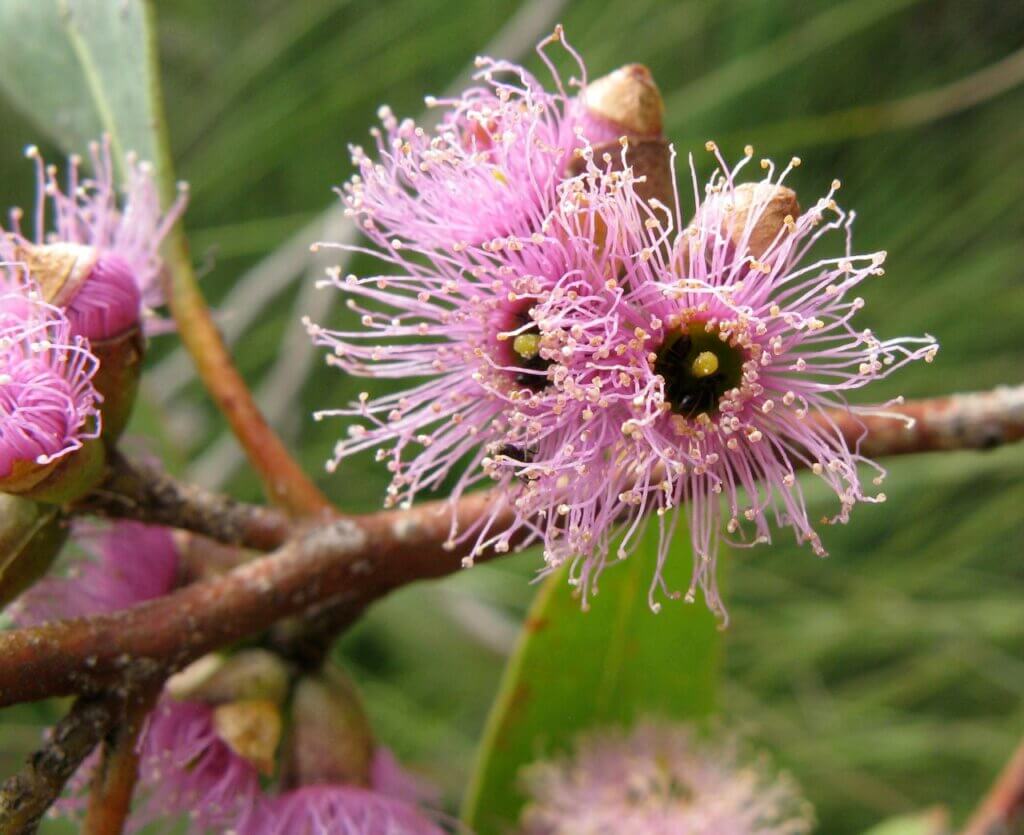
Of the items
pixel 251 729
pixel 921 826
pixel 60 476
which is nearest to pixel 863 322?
pixel 921 826

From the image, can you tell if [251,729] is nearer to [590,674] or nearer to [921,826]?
[590,674]

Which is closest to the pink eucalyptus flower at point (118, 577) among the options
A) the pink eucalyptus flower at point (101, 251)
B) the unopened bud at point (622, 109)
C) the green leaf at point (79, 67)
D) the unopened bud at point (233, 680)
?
the unopened bud at point (233, 680)

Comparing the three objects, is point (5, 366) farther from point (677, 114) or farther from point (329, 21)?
point (329, 21)

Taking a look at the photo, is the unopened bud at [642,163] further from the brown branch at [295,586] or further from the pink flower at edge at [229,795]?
the pink flower at edge at [229,795]

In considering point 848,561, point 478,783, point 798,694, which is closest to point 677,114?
point 848,561

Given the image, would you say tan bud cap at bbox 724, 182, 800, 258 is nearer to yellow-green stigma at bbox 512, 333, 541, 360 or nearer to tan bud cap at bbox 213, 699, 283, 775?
yellow-green stigma at bbox 512, 333, 541, 360

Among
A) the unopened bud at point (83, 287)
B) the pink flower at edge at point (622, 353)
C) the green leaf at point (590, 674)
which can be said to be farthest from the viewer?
the green leaf at point (590, 674)
